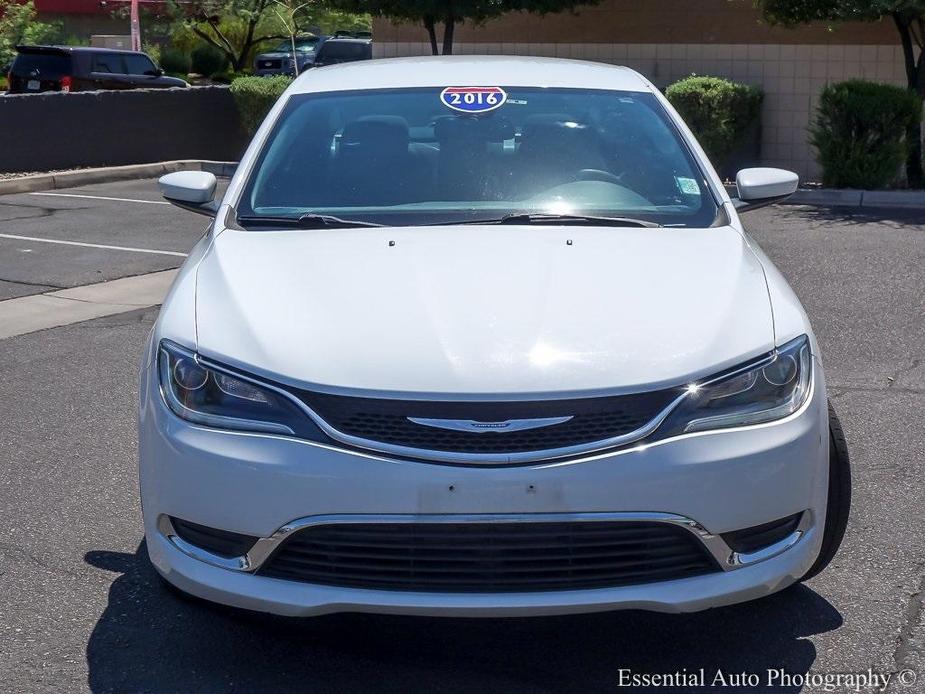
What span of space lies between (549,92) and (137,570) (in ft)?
7.62

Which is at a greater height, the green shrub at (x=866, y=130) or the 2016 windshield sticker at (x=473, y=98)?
the 2016 windshield sticker at (x=473, y=98)

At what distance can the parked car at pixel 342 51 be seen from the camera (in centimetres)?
2853

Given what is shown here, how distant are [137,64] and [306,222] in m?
22.9

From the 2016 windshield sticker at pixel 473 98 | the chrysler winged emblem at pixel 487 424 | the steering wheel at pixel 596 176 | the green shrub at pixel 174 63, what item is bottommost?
the green shrub at pixel 174 63

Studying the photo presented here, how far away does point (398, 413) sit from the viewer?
3201 mm

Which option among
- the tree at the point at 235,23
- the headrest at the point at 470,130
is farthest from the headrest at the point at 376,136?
the tree at the point at 235,23

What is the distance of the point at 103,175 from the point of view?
663 inches

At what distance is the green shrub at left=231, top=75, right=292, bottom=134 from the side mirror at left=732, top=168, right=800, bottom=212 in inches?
541

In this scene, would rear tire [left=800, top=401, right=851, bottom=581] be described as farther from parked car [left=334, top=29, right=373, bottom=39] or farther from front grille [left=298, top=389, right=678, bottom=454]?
parked car [left=334, top=29, right=373, bottom=39]

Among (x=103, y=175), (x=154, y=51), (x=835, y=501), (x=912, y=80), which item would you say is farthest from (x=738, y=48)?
(x=154, y=51)

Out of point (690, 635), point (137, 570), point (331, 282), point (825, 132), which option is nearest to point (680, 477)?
point (690, 635)

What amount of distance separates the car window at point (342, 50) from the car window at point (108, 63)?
16.4ft

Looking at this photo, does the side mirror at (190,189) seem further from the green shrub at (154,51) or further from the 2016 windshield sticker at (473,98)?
the green shrub at (154,51)

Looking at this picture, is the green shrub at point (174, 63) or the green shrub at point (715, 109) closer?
the green shrub at point (715, 109)
